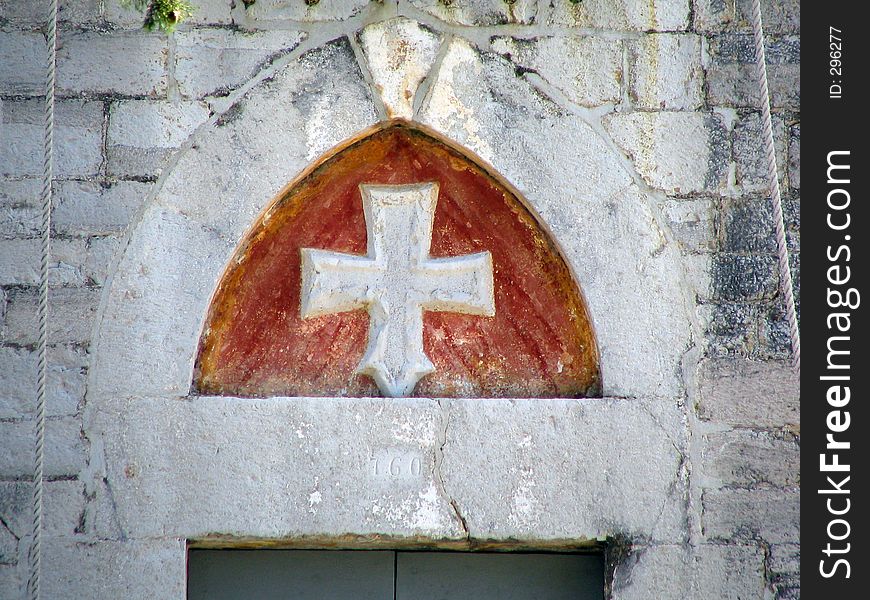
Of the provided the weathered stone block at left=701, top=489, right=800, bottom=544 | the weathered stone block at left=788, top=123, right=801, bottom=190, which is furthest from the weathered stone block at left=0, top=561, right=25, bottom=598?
the weathered stone block at left=788, top=123, right=801, bottom=190

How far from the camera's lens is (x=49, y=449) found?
2.58 m

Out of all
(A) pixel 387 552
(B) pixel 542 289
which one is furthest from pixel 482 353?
(A) pixel 387 552

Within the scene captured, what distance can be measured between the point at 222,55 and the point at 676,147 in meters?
1.29

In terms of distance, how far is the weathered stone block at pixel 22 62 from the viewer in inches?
107

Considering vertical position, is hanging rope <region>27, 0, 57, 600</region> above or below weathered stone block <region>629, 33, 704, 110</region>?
below

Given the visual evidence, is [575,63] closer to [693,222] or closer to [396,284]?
[693,222]

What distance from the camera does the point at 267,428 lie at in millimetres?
2611

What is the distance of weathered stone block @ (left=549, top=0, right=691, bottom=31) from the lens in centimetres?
281

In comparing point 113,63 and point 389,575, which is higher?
point 113,63

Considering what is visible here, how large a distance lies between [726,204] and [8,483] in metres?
2.07

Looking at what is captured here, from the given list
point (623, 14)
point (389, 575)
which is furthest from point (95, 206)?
point (623, 14)

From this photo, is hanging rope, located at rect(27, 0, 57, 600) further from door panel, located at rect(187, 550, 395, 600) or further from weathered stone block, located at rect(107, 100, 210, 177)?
door panel, located at rect(187, 550, 395, 600)

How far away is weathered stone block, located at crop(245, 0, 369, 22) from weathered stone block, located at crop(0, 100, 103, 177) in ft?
1.69
